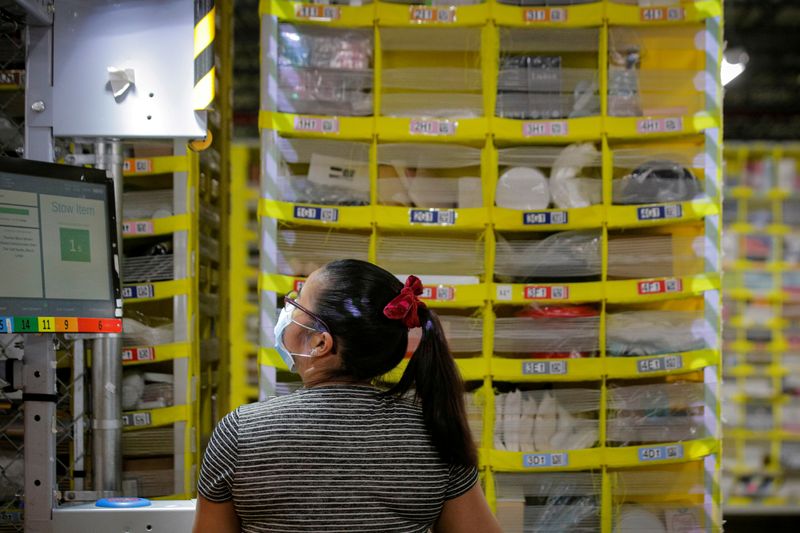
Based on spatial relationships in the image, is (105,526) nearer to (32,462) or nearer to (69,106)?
(32,462)

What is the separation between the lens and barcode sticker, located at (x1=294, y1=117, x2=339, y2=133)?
4.39 metres

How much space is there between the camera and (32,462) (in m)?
3.03

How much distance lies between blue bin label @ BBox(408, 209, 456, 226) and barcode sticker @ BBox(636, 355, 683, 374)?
115 cm

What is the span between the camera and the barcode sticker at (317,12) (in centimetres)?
443

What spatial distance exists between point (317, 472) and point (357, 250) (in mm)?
2356

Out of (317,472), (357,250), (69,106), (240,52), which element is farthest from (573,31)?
(240,52)

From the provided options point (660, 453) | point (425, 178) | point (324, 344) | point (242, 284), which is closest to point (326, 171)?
point (425, 178)

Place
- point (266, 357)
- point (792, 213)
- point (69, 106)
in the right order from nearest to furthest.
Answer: point (69, 106)
point (266, 357)
point (792, 213)

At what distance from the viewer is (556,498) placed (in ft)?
14.6

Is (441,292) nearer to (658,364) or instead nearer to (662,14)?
(658,364)

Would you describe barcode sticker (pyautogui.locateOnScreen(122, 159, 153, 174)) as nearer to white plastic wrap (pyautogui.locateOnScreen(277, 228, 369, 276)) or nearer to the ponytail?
white plastic wrap (pyautogui.locateOnScreen(277, 228, 369, 276))

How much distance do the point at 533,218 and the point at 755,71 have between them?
42.2ft

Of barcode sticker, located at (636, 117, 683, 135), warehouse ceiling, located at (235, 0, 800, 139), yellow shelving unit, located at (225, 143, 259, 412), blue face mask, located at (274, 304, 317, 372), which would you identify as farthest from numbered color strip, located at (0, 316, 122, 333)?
warehouse ceiling, located at (235, 0, 800, 139)

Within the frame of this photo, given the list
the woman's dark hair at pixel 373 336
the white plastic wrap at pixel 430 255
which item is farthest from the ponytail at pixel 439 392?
the white plastic wrap at pixel 430 255
